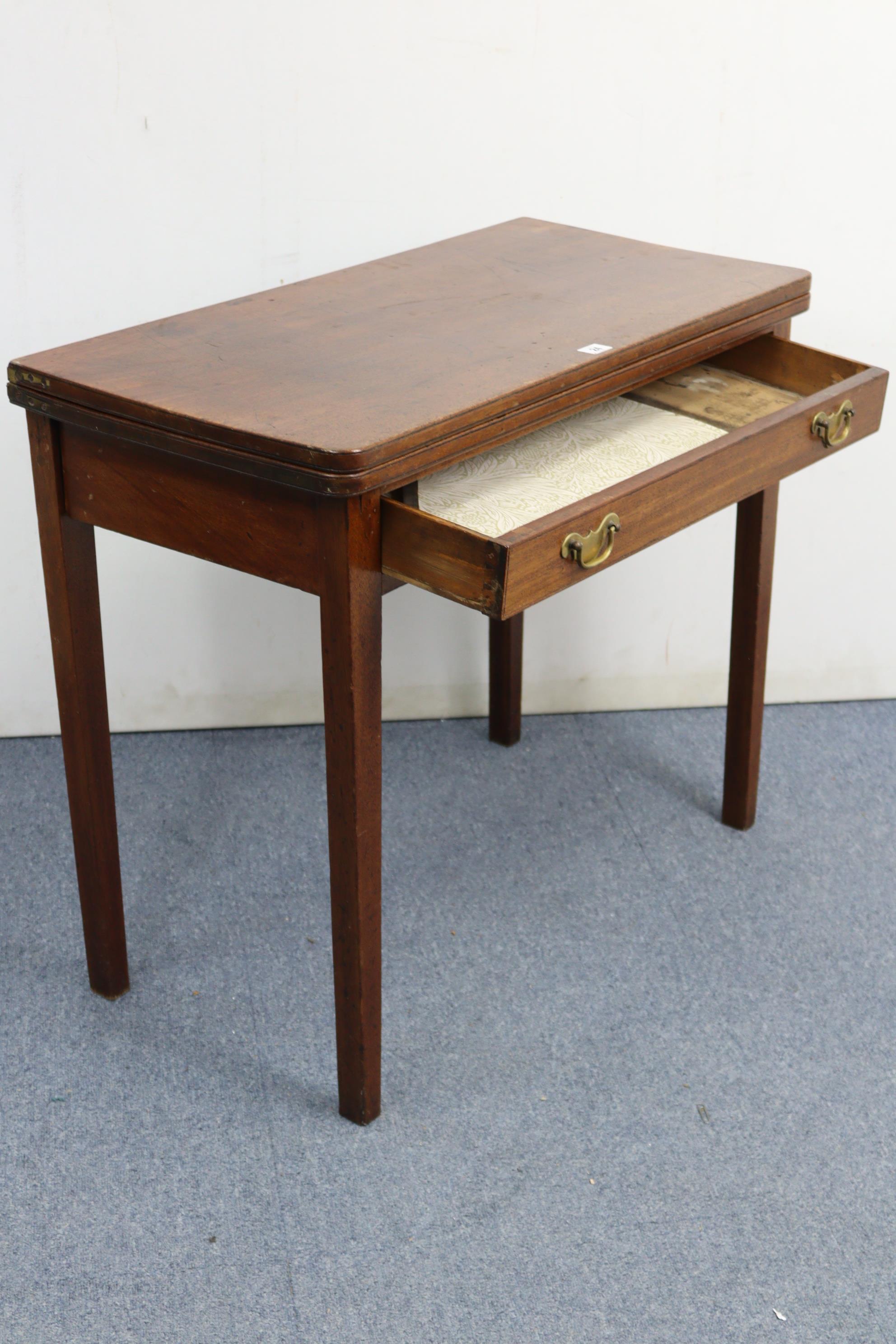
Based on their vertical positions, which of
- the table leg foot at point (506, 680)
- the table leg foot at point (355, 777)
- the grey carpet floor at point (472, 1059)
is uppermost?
the table leg foot at point (355, 777)

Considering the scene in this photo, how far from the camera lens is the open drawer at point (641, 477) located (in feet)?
3.96

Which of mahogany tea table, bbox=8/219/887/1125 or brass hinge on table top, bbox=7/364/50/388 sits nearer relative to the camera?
mahogany tea table, bbox=8/219/887/1125

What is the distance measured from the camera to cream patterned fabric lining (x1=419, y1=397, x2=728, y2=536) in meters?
1.35

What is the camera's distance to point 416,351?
55.5 inches

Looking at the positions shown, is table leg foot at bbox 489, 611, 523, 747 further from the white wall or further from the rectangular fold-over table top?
the rectangular fold-over table top

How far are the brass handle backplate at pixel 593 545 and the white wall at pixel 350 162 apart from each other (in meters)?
0.93

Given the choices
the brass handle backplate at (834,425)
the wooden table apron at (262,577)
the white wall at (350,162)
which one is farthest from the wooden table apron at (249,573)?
the white wall at (350,162)

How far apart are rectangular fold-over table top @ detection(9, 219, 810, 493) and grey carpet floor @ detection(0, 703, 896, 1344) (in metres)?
0.73

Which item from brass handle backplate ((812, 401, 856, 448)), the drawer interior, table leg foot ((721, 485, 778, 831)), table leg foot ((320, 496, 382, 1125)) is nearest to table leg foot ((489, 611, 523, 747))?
table leg foot ((721, 485, 778, 831))

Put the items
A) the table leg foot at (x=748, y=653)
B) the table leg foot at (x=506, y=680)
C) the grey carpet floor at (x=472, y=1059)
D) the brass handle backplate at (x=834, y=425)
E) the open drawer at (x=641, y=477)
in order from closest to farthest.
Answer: the open drawer at (x=641, y=477) → the grey carpet floor at (x=472, y=1059) → the brass handle backplate at (x=834, y=425) → the table leg foot at (x=748, y=653) → the table leg foot at (x=506, y=680)

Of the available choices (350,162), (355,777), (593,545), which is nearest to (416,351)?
(593,545)

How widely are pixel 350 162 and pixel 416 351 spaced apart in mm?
716

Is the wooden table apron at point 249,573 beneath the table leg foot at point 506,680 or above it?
above

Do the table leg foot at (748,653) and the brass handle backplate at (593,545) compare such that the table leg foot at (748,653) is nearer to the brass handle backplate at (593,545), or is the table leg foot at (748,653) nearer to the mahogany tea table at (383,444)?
the mahogany tea table at (383,444)
